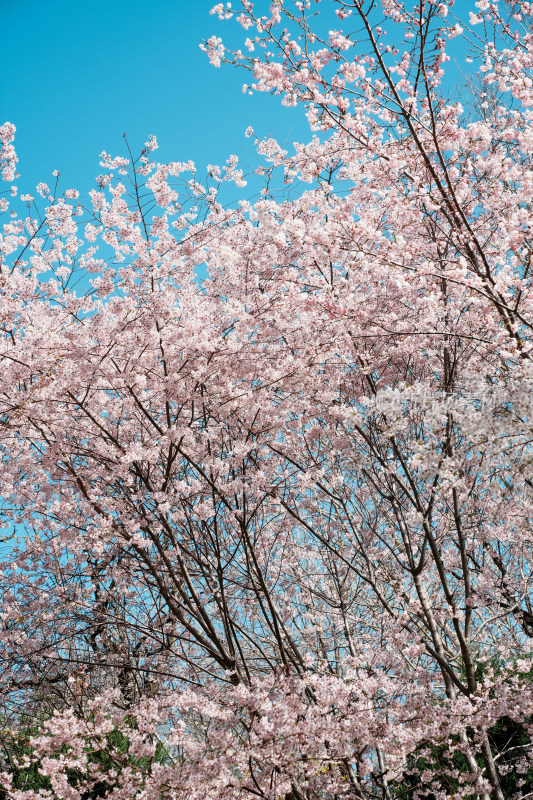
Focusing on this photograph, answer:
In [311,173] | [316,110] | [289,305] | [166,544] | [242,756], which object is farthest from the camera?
[166,544]

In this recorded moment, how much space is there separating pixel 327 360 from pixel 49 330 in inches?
119

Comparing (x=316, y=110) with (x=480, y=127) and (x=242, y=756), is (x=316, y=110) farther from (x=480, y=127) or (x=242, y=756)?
(x=242, y=756)

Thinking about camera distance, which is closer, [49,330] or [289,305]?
[49,330]

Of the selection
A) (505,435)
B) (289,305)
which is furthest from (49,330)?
(505,435)

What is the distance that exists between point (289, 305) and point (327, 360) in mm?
1107

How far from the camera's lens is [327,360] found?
265 inches

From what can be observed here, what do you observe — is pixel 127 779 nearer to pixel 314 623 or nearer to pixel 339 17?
pixel 314 623

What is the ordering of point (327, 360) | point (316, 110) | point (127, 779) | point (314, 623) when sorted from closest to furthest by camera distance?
point (127, 779) → point (316, 110) → point (327, 360) → point (314, 623)

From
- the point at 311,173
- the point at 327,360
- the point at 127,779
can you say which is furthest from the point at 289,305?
the point at 127,779

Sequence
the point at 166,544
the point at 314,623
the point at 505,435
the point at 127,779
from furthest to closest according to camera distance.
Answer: the point at 314,623, the point at 166,544, the point at 127,779, the point at 505,435

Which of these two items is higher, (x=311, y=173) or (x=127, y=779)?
(x=311, y=173)

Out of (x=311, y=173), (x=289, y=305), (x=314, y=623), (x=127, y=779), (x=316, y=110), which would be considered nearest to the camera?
(x=127, y=779)

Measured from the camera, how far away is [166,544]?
7418 mm

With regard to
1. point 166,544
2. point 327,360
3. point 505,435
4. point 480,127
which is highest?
point 480,127
